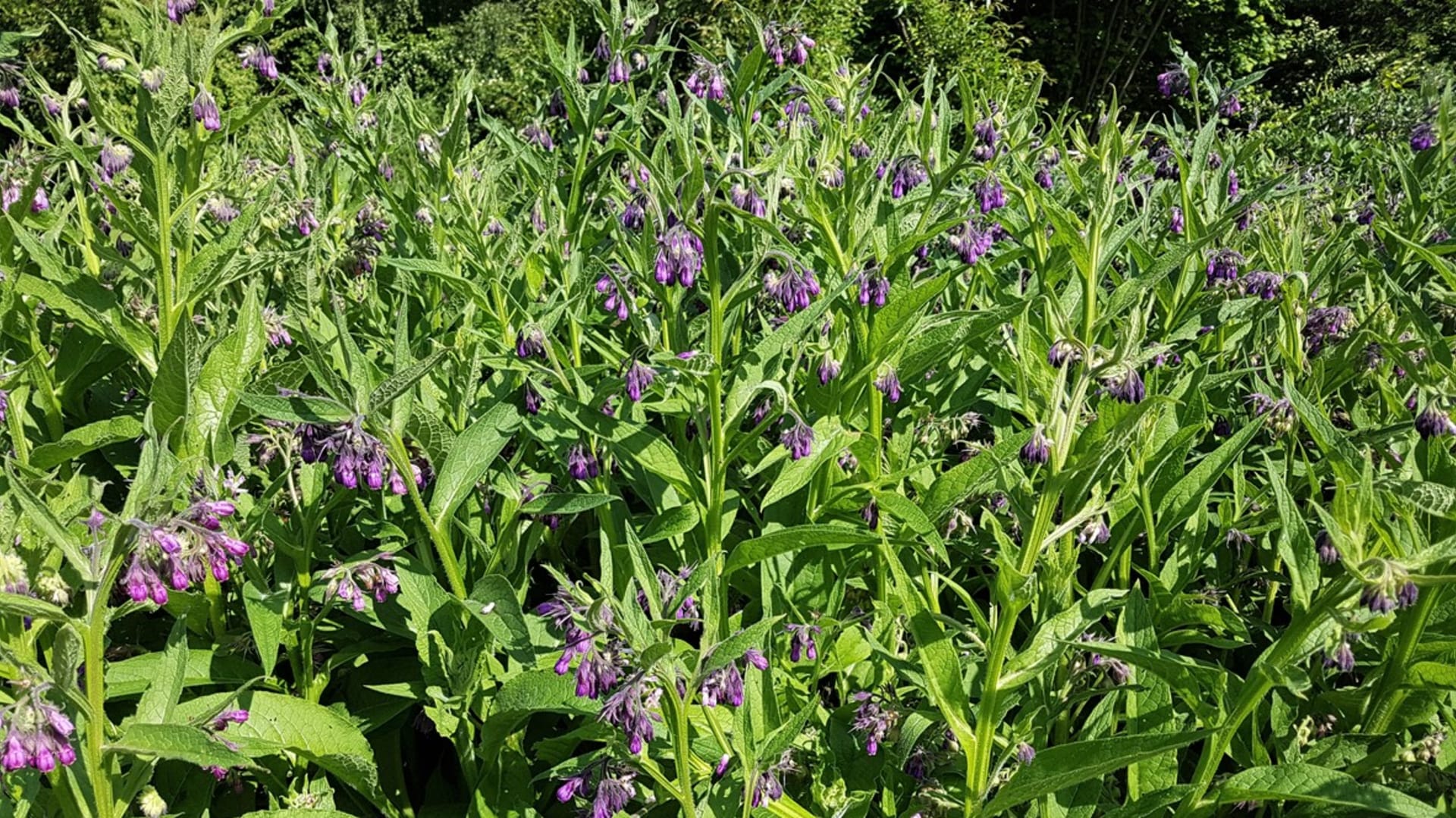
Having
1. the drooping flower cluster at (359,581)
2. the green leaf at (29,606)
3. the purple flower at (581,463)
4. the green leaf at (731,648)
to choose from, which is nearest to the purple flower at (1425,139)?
the purple flower at (581,463)

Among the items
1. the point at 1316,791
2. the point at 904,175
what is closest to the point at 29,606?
the point at 1316,791

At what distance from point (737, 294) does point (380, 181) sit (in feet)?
5.69

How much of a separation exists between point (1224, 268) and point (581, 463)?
2075mm

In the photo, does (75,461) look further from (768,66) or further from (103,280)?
(768,66)

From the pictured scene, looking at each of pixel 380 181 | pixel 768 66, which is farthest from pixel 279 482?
pixel 768 66

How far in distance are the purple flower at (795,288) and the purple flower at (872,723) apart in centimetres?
90

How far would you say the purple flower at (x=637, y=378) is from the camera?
2.35 meters

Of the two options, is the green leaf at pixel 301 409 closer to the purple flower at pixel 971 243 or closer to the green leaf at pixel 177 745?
the green leaf at pixel 177 745

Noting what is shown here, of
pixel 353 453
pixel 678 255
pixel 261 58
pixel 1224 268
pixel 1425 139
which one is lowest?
pixel 353 453

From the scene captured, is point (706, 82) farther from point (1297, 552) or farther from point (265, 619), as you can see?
point (1297, 552)

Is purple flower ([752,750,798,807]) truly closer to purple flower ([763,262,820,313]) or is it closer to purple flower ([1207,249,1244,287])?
purple flower ([763,262,820,313])

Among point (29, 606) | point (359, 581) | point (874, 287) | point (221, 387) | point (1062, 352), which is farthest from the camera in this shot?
point (874, 287)

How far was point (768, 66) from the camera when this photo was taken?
431 cm

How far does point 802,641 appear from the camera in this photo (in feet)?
7.54
